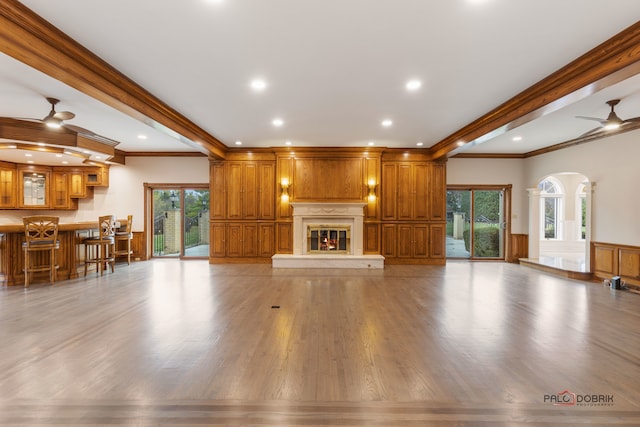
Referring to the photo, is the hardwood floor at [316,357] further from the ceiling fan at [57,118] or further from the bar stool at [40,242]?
the ceiling fan at [57,118]

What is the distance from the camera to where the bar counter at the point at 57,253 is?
5.32 m

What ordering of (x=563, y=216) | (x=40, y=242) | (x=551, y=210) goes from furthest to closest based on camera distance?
(x=551, y=210)
(x=563, y=216)
(x=40, y=242)

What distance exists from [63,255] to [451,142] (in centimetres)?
838

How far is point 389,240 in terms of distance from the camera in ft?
25.7

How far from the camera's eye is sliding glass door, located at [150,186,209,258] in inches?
339

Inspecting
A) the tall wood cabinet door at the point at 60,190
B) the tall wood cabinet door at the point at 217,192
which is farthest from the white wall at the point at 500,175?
the tall wood cabinet door at the point at 60,190

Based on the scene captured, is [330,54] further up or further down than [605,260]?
further up

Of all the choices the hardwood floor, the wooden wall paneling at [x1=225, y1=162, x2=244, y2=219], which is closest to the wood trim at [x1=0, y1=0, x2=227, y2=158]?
the hardwood floor

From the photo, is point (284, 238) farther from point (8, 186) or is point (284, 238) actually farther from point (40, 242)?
point (8, 186)

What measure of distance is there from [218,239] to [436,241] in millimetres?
5725

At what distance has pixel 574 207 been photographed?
962 centimetres

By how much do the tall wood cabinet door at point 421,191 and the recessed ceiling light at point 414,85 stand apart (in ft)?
13.6

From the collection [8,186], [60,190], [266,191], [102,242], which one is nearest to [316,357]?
[266,191]

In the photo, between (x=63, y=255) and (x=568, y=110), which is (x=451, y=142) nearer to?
(x=568, y=110)
